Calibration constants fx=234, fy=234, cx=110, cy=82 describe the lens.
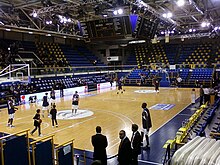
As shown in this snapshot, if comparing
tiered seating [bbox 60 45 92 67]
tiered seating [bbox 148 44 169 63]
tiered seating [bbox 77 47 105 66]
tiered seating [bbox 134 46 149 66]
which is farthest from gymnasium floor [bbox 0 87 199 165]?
tiered seating [bbox 134 46 149 66]

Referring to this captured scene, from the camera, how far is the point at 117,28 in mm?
12727

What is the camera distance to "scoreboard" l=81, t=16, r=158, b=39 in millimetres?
12396

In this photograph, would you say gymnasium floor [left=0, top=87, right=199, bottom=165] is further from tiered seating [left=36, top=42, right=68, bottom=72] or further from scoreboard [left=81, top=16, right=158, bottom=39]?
tiered seating [left=36, top=42, right=68, bottom=72]

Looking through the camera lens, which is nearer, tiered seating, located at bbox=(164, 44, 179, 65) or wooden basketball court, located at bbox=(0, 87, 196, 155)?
wooden basketball court, located at bbox=(0, 87, 196, 155)

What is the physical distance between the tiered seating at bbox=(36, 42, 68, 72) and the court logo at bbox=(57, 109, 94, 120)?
1156cm

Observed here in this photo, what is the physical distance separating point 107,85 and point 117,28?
1891 centimetres

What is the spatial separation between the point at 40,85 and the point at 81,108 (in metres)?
8.04

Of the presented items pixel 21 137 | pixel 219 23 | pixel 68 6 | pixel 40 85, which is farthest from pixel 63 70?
pixel 21 137

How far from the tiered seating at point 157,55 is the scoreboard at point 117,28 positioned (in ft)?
73.9

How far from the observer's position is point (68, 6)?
1678 centimetres

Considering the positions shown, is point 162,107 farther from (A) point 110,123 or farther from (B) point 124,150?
(B) point 124,150

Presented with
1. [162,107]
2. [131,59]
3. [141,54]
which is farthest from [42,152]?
[141,54]

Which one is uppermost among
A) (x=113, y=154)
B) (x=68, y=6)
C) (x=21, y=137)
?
(x=68, y=6)

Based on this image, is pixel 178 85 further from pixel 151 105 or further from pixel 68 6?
pixel 68 6
